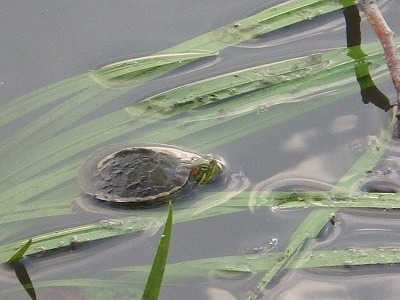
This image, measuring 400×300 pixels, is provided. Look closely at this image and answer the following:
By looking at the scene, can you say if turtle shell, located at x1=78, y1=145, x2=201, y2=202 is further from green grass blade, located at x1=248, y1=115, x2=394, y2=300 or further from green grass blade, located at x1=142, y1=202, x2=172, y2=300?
green grass blade, located at x1=142, y1=202, x2=172, y2=300

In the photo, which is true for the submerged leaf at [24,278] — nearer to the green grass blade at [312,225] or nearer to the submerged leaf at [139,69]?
the green grass blade at [312,225]

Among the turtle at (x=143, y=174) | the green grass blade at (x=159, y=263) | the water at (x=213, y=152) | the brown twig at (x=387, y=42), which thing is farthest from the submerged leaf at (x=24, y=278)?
the brown twig at (x=387, y=42)

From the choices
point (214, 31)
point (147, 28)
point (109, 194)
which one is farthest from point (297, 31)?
point (109, 194)

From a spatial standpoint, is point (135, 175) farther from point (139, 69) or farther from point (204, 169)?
point (139, 69)

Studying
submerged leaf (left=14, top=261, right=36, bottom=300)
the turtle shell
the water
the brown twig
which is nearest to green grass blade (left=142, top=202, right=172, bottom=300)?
→ the water

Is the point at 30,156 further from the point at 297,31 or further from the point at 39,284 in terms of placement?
the point at 297,31

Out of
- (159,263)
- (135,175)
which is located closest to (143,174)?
(135,175)
